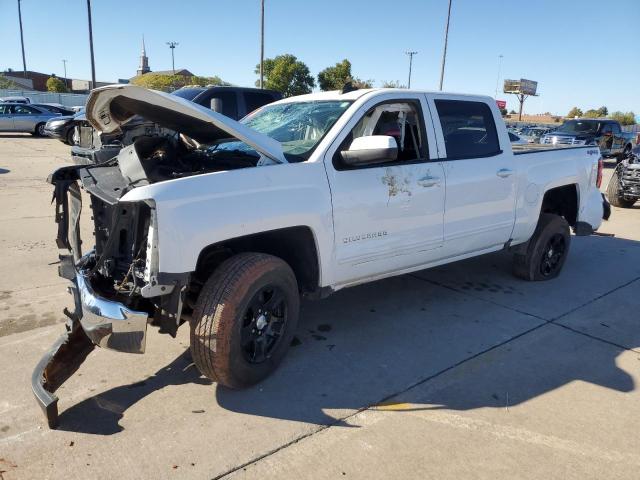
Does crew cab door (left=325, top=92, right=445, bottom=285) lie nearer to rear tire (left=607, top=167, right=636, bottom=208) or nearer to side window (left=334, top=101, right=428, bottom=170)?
side window (left=334, top=101, right=428, bottom=170)

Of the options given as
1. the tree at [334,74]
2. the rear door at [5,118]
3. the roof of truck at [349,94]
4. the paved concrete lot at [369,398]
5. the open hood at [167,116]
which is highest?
A: the tree at [334,74]

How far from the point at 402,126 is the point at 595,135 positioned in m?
18.4

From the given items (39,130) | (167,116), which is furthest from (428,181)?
(39,130)

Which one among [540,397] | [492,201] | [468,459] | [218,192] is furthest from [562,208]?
[218,192]

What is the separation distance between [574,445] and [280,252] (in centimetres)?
218

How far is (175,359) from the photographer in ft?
12.3

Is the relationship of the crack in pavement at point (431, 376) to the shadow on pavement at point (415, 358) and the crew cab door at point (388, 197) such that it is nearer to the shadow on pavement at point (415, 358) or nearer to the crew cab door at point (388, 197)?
the shadow on pavement at point (415, 358)

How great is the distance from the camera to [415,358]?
3896 millimetres

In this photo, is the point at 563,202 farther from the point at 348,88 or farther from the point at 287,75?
the point at 287,75

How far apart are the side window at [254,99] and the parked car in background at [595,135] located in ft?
39.8

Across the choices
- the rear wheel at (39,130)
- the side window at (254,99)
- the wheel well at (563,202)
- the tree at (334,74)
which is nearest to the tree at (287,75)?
the tree at (334,74)

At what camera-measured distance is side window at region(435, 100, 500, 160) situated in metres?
4.46

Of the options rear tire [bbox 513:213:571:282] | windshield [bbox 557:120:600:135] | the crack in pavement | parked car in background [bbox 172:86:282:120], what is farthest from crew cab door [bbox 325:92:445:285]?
windshield [bbox 557:120:600:135]

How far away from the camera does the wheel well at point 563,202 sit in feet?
19.6
